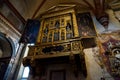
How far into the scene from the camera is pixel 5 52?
7.80m

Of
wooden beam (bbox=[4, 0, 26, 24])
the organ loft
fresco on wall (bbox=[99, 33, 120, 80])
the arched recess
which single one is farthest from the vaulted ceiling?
fresco on wall (bbox=[99, 33, 120, 80])

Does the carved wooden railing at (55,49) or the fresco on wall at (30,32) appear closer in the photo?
the carved wooden railing at (55,49)

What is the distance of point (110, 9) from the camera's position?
697cm

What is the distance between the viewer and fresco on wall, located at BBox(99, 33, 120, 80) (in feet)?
15.0

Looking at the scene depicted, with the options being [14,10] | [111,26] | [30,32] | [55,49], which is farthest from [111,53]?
[14,10]

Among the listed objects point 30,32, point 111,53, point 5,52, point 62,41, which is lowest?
point 111,53

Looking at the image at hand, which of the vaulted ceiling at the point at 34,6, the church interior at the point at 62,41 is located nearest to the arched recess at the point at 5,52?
the church interior at the point at 62,41

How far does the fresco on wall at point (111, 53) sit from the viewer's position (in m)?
4.58

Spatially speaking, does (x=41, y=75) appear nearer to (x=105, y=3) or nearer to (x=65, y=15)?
(x=65, y=15)

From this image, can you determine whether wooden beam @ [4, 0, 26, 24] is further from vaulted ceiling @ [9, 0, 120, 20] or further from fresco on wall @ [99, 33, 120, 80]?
fresco on wall @ [99, 33, 120, 80]

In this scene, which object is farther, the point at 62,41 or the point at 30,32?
the point at 30,32

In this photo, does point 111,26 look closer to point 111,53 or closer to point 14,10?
point 111,53

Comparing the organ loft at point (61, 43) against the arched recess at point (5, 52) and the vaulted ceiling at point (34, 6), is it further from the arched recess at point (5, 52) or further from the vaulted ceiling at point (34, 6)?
the arched recess at point (5, 52)

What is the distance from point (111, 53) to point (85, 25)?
2220 mm
